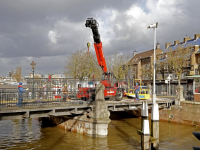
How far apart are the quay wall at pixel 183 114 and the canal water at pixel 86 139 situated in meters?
0.93

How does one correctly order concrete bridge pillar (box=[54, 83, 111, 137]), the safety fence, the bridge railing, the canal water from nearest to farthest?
the bridge railing, the canal water, concrete bridge pillar (box=[54, 83, 111, 137]), the safety fence

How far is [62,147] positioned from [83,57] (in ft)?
93.2

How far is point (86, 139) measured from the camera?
49.9 feet

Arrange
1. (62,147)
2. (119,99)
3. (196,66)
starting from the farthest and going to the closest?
1. (196,66)
2. (119,99)
3. (62,147)

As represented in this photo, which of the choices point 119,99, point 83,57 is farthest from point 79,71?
point 119,99

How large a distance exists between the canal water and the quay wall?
0.93 m

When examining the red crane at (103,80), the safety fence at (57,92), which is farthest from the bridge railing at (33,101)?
the red crane at (103,80)

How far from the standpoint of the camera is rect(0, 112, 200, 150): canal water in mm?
13945

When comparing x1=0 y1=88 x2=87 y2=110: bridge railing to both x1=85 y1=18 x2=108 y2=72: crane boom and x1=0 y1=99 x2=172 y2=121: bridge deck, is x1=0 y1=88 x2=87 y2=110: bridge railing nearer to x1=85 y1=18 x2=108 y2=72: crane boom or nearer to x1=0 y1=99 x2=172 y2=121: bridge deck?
x1=0 y1=99 x2=172 y2=121: bridge deck

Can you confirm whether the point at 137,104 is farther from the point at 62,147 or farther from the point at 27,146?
the point at 27,146

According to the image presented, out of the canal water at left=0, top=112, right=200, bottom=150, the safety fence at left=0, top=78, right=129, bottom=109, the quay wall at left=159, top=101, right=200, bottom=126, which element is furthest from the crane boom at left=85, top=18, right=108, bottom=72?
the quay wall at left=159, top=101, right=200, bottom=126

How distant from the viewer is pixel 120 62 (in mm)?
48312

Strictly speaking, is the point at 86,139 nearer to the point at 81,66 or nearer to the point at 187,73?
the point at 81,66

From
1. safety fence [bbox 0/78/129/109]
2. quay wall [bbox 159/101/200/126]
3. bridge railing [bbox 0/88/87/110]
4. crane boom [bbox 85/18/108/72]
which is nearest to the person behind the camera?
bridge railing [bbox 0/88/87/110]
